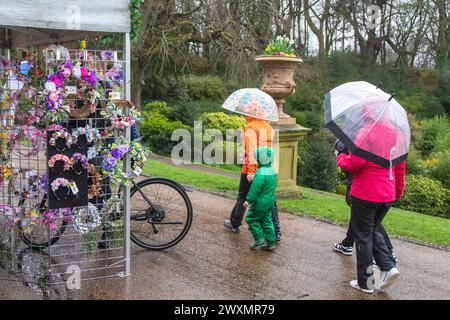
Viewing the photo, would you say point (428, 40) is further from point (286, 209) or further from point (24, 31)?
point (24, 31)

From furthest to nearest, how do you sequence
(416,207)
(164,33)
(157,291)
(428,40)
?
(428,40) → (164,33) → (416,207) → (157,291)

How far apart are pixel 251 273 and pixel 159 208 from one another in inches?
45.7

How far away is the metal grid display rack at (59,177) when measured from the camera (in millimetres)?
4340

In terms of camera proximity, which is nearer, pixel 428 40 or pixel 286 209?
pixel 286 209

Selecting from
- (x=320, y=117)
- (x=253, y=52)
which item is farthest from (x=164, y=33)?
(x=320, y=117)

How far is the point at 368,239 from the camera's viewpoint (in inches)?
183

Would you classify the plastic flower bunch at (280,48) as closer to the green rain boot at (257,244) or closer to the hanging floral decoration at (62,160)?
the green rain boot at (257,244)

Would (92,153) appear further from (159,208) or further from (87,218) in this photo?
(159,208)

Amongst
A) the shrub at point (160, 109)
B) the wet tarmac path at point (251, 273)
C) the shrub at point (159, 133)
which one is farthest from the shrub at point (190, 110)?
the wet tarmac path at point (251, 273)

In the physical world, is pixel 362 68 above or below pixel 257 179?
above

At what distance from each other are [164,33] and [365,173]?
12.9 meters

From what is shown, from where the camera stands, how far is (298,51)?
25.9m

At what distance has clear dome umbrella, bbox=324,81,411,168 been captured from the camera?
4.30m

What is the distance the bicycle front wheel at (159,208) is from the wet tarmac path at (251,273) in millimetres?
133
